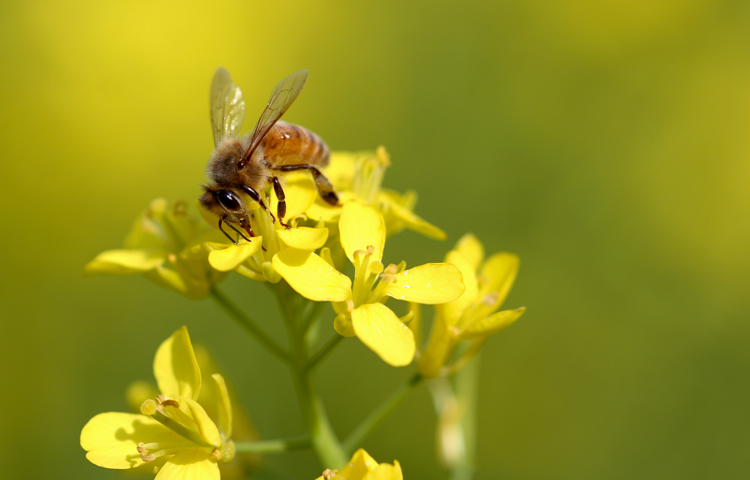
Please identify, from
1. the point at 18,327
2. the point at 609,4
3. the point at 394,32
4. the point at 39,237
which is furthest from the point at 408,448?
the point at 609,4

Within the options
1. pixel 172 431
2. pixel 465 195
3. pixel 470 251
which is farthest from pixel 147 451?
pixel 465 195

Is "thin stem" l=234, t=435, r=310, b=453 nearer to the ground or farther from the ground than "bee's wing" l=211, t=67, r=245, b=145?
nearer to the ground

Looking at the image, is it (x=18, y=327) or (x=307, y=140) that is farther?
(x=18, y=327)

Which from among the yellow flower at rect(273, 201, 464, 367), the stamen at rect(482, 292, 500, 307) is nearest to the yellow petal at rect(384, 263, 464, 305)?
the yellow flower at rect(273, 201, 464, 367)

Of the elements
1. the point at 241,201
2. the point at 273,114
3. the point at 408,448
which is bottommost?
the point at 408,448

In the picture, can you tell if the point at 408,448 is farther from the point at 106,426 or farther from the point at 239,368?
the point at 106,426

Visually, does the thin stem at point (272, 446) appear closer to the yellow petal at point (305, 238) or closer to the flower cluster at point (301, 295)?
the flower cluster at point (301, 295)

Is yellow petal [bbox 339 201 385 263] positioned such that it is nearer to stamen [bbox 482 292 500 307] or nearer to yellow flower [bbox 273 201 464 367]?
yellow flower [bbox 273 201 464 367]
